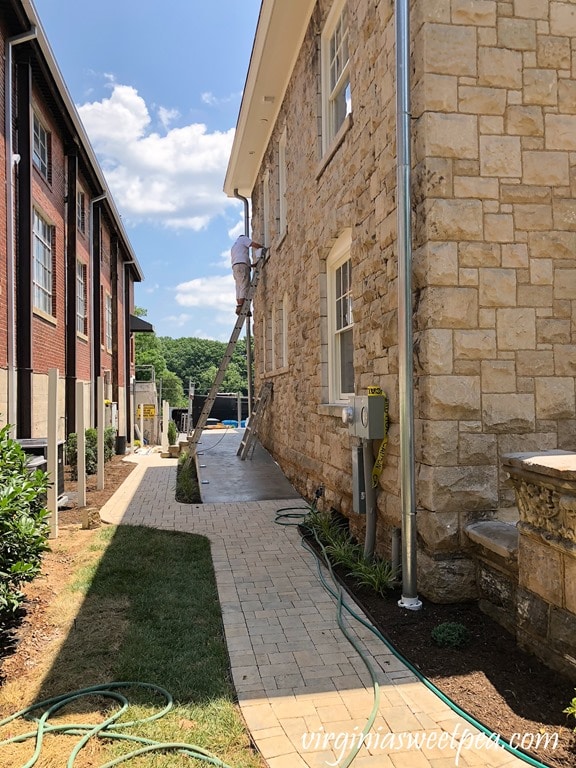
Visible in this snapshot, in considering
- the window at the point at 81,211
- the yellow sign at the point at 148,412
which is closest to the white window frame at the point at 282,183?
the window at the point at 81,211

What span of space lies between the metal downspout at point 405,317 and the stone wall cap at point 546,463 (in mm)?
763

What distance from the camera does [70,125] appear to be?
12.2 metres

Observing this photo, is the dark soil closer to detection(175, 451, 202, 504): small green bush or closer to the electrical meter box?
the electrical meter box

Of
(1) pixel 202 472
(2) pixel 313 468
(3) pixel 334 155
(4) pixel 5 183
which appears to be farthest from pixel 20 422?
(3) pixel 334 155

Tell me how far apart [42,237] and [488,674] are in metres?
11.3

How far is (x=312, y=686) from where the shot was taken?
119 inches

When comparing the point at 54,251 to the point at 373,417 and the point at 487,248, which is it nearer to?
the point at 373,417

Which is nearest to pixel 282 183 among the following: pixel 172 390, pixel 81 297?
pixel 81 297

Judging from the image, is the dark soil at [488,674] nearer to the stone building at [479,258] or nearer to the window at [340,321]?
the stone building at [479,258]

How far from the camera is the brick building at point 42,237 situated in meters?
8.93

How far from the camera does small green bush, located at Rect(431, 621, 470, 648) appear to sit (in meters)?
3.41

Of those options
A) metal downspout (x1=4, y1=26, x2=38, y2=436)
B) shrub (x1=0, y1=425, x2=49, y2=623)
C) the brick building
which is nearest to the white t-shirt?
the brick building

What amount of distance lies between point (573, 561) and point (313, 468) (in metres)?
4.79

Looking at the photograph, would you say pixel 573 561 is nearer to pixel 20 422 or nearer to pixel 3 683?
pixel 3 683
